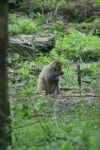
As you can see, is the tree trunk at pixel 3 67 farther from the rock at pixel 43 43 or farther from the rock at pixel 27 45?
the rock at pixel 43 43

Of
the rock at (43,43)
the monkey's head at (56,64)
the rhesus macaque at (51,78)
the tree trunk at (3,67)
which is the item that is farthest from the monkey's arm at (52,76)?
the tree trunk at (3,67)

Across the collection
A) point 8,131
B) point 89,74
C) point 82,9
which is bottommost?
point 89,74

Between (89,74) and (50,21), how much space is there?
35.3 ft

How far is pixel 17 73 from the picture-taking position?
952 centimetres

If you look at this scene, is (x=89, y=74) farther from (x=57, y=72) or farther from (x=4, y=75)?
(x=4, y=75)

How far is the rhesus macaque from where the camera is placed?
7566mm

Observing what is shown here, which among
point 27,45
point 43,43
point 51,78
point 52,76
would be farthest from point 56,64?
point 43,43

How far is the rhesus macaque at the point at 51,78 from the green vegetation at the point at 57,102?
0.45 m

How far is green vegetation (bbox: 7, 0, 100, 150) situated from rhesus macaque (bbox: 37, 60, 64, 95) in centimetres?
45

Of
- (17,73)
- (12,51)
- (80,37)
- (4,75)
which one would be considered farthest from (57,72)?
(80,37)

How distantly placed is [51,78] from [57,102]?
213 centimetres

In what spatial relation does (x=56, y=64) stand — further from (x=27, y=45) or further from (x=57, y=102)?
(x=27, y=45)

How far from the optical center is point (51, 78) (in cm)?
771

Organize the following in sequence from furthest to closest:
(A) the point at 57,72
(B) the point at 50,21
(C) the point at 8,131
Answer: (B) the point at 50,21 → (A) the point at 57,72 → (C) the point at 8,131
